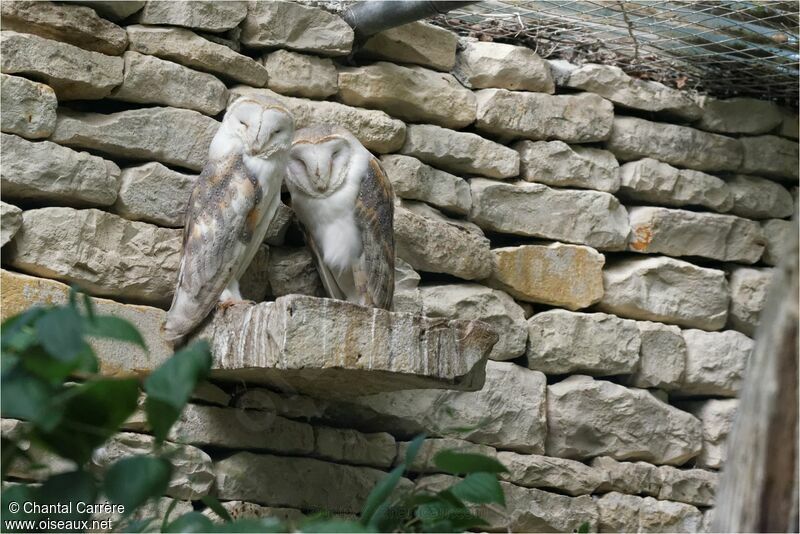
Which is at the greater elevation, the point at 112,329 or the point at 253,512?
the point at 112,329

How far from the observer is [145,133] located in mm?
2836

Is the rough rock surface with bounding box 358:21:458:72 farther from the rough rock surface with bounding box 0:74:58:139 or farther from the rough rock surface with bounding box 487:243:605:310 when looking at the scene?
the rough rock surface with bounding box 0:74:58:139

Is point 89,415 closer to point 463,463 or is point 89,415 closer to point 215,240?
point 463,463

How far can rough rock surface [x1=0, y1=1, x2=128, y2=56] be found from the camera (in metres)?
2.69

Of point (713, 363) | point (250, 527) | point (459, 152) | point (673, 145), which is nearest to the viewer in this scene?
point (250, 527)

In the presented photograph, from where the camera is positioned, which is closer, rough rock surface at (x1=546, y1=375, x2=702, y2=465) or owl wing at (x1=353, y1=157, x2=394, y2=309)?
owl wing at (x1=353, y1=157, x2=394, y2=309)

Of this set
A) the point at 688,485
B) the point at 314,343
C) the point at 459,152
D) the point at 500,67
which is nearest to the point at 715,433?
the point at 688,485

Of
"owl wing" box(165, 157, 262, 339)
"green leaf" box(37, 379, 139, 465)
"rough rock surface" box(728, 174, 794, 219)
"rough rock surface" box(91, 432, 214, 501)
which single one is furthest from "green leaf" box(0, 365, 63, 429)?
"rough rock surface" box(728, 174, 794, 219)

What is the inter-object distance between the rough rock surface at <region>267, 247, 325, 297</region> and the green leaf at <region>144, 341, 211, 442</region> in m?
1.76

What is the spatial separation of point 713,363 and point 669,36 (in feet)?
3.86

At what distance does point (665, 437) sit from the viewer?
11.5 ft

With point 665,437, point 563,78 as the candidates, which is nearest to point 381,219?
point 563,78

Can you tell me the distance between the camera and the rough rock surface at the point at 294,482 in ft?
9.15

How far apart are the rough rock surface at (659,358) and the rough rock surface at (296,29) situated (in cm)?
145
